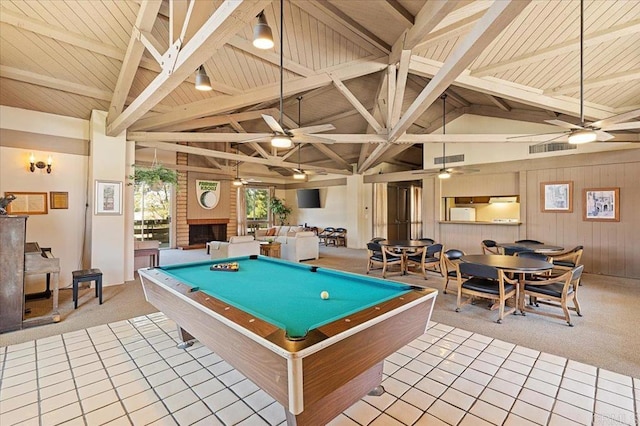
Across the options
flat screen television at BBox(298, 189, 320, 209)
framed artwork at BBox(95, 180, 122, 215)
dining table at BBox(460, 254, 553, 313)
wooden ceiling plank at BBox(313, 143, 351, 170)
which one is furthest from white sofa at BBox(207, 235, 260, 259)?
flat screen television at BBox(298, 189, 320, 209)

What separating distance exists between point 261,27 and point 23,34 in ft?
12.0

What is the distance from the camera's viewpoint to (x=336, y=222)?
1249 centimetres

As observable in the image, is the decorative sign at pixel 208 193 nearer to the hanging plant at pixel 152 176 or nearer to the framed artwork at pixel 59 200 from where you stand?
the hanging plant at pixel 152 176

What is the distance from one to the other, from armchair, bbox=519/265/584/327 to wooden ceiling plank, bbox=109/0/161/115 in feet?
19.0

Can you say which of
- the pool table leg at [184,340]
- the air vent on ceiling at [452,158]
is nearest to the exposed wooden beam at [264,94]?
the pool table leg at [184,340]

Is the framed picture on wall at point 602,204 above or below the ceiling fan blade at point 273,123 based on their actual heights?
below

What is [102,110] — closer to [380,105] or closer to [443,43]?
[380,105]

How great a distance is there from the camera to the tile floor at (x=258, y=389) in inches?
82.7

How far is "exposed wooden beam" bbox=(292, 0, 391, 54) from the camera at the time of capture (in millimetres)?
3822

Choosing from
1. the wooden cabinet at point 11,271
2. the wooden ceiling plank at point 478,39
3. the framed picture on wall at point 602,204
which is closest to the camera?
the wooden ceiling plank at point 478,39

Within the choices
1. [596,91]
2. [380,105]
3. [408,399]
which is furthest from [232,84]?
[596,91]

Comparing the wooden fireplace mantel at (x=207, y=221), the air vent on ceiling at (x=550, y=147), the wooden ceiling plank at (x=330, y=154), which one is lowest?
the wooden fireplace mantel at (x=207, y=221)

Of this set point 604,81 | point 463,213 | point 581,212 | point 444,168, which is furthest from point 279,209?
point 604,81

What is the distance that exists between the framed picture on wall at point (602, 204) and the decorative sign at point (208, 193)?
11.2 meters
